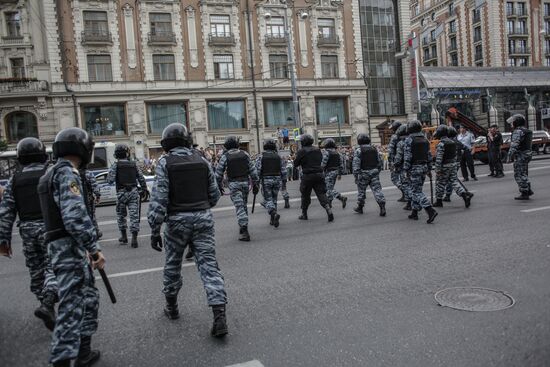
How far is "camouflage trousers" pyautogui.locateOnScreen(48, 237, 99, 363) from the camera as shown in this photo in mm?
3377

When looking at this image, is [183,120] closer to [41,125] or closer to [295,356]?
[41,125]

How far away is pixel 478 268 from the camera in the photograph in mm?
5766

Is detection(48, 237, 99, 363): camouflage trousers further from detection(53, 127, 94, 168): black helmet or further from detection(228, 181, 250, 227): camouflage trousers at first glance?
detection(228, 181, 250, 227): camouflage trousers

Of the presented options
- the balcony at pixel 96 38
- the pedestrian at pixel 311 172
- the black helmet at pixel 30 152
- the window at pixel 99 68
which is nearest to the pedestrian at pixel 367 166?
the pedestrian at pixel 311 172

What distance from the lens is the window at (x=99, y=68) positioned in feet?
115

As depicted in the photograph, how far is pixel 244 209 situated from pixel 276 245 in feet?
3.75

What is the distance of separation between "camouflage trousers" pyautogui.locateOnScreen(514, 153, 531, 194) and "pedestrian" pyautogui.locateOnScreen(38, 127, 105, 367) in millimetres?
10117

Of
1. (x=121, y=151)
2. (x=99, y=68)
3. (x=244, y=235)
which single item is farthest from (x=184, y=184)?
(x=99, y=68)

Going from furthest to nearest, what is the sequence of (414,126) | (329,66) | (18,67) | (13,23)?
(329,66), (13,23), (18,67), (414,126)

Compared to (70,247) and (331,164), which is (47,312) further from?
(331,164)

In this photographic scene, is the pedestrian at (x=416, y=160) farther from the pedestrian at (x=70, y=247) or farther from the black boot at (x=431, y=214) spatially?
the pedestrian at (x=70, y=247)

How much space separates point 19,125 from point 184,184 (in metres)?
34.1

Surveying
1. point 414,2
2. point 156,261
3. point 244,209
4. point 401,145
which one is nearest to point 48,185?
point 156,261

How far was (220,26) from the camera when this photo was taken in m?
37.8
